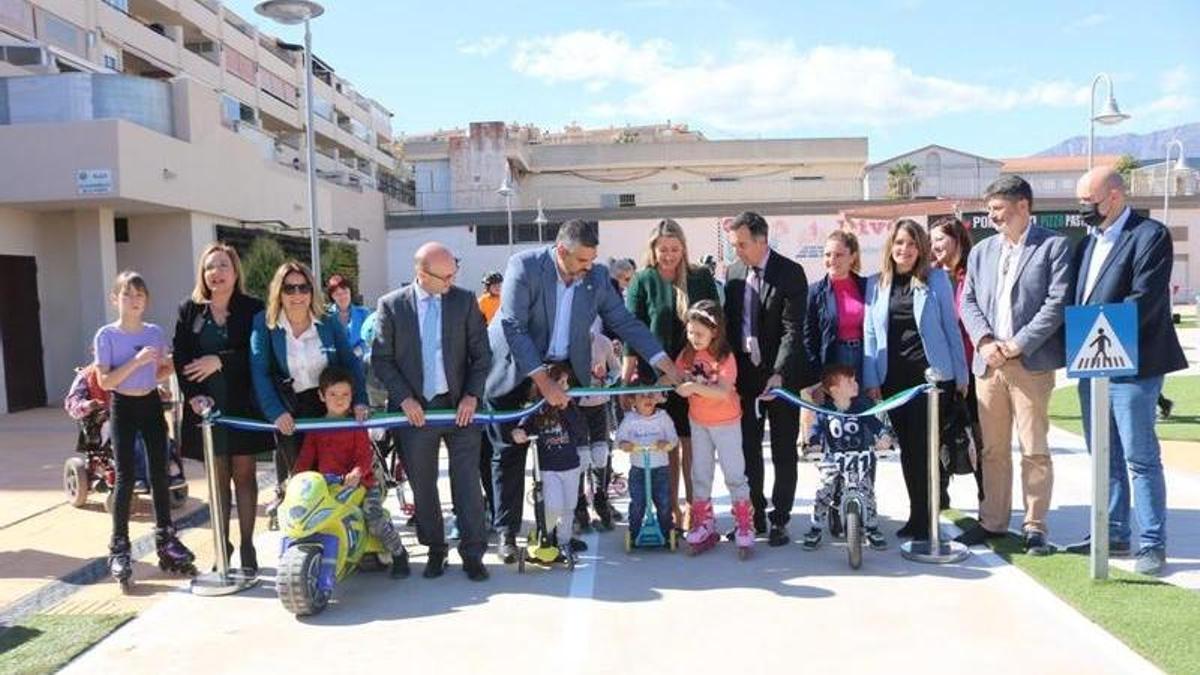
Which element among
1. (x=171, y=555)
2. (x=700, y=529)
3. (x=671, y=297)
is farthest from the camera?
(x=671, y=297)

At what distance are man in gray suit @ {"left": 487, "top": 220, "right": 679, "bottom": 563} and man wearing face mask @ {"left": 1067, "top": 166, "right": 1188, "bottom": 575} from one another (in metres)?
2.58

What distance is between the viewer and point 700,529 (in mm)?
5832

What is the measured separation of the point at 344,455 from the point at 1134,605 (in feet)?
14.5

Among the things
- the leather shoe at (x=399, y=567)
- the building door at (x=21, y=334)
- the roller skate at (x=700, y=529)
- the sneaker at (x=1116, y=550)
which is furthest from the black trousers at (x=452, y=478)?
the building door at (x=21, y=334)

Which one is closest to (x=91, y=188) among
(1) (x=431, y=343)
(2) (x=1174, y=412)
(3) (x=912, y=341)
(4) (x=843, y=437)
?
(1) (x=431, y=343)

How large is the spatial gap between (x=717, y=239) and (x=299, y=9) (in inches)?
1071

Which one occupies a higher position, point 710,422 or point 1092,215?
point 1092,215

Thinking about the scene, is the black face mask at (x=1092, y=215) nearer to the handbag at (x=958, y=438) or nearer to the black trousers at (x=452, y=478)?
the handbag at (x=958, y=438)

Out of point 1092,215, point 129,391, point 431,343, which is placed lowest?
point 129,391

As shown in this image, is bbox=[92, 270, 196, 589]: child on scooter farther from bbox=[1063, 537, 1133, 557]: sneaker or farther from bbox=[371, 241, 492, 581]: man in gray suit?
bbox=[1063, 537, 1133, 557]: sneaker

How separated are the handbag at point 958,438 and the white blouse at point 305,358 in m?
4.02

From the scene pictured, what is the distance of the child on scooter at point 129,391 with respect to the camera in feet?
17.9

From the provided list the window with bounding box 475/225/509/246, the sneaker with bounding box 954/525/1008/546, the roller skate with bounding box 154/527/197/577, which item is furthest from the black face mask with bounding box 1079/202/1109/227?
the window with bounding box 475/225/509/246

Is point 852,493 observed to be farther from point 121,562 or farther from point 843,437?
point 121,562
